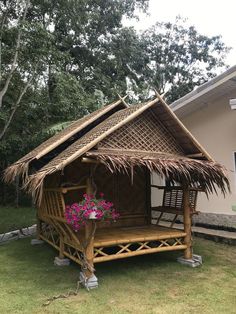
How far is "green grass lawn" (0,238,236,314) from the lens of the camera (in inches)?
199

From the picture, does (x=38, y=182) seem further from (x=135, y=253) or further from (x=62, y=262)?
(x=62, y=262)

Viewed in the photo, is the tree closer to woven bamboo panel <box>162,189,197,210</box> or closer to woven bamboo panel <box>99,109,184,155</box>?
woven bamboo panel <box>162,189,197,210</box>

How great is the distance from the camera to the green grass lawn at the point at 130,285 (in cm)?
505

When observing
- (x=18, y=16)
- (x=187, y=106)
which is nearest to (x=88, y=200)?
(x=187, y=106)

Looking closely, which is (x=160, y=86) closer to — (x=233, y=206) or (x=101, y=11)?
(x=101, y=11)

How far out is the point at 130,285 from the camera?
603 centimetres

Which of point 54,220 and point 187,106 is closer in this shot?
point 54,220

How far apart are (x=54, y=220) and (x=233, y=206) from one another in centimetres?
503

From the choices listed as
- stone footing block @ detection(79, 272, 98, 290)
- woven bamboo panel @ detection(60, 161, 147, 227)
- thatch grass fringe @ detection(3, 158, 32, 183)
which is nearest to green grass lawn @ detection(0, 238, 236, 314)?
stone footing block @ detection(79, 272, 98, 290)

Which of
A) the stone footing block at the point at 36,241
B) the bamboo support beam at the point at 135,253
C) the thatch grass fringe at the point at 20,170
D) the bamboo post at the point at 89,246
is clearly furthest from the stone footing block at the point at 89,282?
the stone footing block at the point at 36,241

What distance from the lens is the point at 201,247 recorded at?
28.2 feet

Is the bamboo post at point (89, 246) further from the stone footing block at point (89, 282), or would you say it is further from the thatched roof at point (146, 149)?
the thatched roof at point (146, 149)

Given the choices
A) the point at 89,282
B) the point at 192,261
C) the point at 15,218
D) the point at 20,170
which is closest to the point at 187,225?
the point at 192,261

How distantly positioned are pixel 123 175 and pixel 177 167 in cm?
258
